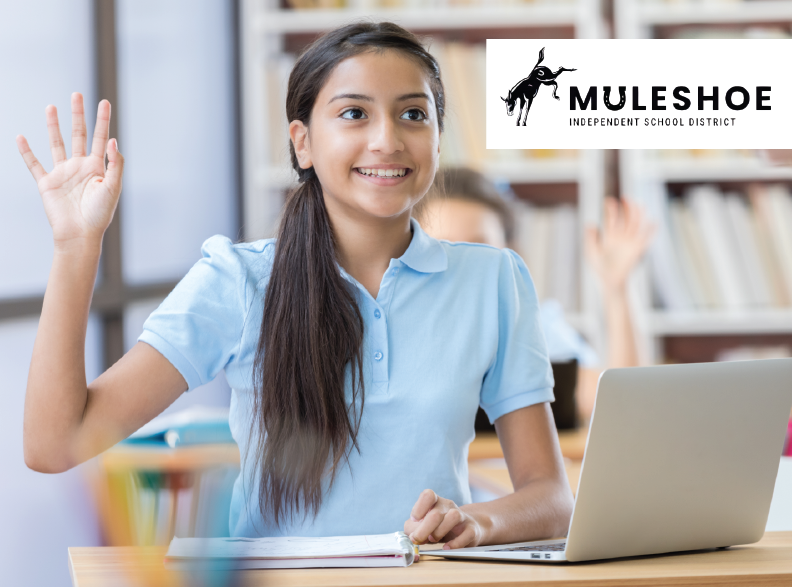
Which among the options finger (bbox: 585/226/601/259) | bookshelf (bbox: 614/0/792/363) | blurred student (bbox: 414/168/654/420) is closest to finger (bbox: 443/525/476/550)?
blurred student (bbox: 414/168/654/420)

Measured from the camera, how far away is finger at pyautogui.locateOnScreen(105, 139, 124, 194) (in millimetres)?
1008

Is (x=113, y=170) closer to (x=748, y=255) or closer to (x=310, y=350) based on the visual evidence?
(x=310, y=350)

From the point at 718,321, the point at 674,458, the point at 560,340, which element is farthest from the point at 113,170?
the point at 718,321

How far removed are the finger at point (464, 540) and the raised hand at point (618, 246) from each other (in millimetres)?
1735

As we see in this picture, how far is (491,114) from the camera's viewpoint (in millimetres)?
2766

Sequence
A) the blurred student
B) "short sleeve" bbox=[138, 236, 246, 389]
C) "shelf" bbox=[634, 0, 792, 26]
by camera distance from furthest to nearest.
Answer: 1. "shelf" bbox=[634, 0, 792, 26]
2. the blurred student
3. "short sleeve" bbox=[138, 236, 246, 389]

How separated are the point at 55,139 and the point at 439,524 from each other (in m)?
0.64

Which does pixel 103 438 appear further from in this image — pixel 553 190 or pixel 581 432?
→ pixel 553 190

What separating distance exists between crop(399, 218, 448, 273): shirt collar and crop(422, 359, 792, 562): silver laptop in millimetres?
456

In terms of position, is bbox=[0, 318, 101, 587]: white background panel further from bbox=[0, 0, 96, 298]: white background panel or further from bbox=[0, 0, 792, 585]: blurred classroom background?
bbox=[0, 0, 792, 585]: blurred classroom background

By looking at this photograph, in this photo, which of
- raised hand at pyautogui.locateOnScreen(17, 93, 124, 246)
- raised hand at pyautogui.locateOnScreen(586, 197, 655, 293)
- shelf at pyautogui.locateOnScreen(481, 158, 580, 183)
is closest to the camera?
raised hand at pyautogui.locateOnScreen(17, 93, 124, 246)

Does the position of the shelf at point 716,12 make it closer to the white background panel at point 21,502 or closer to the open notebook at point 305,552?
the white background panel at point 21,502

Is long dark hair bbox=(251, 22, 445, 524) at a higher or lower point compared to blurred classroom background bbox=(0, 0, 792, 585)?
lower

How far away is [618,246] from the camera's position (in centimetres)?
266
